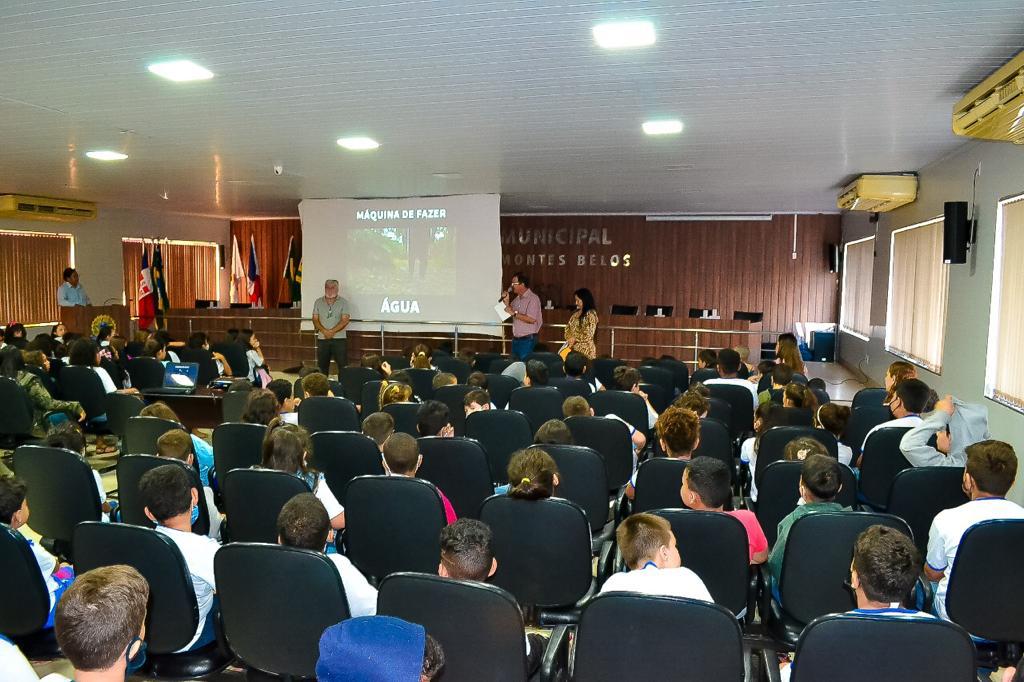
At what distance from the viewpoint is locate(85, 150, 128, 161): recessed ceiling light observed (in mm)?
8266

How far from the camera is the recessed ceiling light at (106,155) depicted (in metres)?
8.27

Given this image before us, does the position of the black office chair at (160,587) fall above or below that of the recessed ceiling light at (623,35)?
below

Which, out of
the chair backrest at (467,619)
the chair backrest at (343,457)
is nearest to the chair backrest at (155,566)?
the chair backrest at (467,619)

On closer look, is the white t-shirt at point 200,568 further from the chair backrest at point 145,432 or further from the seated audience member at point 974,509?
the seated audience member at point 974,509

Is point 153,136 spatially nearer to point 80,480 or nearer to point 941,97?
point 80,480

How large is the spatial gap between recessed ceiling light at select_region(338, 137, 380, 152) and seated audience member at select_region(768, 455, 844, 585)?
17.1ft

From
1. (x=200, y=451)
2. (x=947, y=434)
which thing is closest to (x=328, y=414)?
(x=200, y=451)

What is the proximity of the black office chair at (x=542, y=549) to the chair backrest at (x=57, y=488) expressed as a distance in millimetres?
2131

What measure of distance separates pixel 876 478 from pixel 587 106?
10.3ft

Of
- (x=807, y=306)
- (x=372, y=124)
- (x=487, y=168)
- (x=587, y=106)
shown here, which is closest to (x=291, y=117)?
(x=372, y=124)

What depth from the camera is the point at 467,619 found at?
229 centimetres

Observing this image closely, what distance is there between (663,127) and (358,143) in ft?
9.33

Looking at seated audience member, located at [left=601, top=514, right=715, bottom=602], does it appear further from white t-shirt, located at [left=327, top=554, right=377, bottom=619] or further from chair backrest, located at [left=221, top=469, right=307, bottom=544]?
chair backrest, located at [left=221, top=469, right=307, bottom=544]

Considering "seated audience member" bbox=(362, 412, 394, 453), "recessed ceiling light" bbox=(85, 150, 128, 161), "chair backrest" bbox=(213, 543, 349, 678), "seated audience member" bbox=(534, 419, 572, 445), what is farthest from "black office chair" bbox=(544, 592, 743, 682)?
"recessed ceiling light" bbox=(85, 150, 128, 161)
